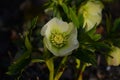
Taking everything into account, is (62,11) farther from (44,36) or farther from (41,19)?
(41,19)

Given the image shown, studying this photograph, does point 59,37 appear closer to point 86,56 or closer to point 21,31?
point 86,56

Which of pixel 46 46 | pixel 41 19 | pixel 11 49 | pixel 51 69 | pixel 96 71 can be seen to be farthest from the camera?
pixel 41 19

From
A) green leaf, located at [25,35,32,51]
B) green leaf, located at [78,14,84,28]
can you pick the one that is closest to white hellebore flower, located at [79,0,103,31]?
green leaf, located at [78,14,84,28]

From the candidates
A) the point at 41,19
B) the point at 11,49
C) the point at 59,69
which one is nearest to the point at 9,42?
the point at 11,49

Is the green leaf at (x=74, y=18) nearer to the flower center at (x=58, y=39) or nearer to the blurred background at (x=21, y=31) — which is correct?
the flower center at (x=58, y=39)

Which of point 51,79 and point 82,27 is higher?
point 82,27

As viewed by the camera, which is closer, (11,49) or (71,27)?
(71,27)
